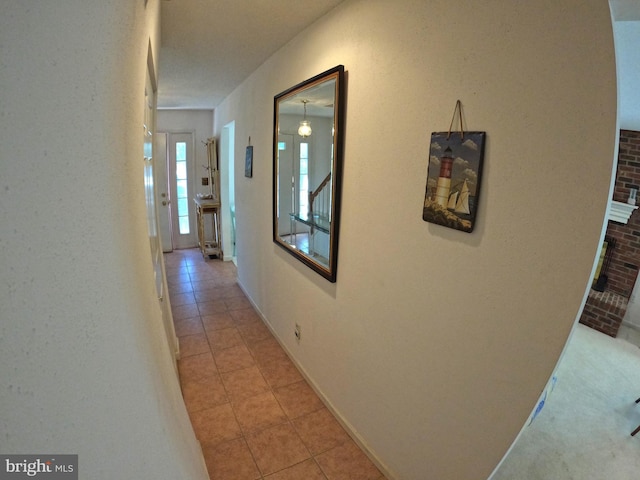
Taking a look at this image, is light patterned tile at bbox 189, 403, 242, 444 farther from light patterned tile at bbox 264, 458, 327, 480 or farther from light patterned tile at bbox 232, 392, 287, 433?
light patterned tile at bbox 264, 458, 327, 480

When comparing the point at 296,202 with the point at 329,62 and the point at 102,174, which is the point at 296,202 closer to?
the point at 329,62

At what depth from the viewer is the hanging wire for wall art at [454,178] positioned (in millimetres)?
1062

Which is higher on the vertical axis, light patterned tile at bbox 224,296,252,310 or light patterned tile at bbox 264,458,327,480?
light patterned tile at bbox 224,296,252,310

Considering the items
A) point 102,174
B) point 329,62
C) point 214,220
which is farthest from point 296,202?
point 214,220

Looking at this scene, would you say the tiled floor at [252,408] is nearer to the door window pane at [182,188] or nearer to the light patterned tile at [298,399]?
the light patterned tile at [298,399]

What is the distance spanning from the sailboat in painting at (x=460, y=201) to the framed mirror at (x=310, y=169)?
753 millimetres

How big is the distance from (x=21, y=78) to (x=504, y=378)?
1.38 metres

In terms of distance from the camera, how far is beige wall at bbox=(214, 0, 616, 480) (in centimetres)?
85

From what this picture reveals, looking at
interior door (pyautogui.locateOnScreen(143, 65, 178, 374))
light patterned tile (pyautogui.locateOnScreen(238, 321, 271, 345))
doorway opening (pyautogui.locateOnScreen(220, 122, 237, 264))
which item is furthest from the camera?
doorway opening (pyautogui.locateOnScreen(220, 122, 237, 264))

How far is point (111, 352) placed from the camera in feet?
Result: 1.85

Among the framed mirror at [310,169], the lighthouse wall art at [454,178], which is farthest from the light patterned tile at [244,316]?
the lighthouse wall art at [454,178]

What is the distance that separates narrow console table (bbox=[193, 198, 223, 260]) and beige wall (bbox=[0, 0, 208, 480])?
474cm

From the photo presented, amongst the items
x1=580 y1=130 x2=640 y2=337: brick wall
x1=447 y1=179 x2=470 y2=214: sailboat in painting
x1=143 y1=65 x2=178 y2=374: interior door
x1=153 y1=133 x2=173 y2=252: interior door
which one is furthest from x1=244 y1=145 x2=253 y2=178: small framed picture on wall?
x1=580 y1=130 x2=640 y2=337: brick wall

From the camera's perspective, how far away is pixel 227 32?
2.06 metres
